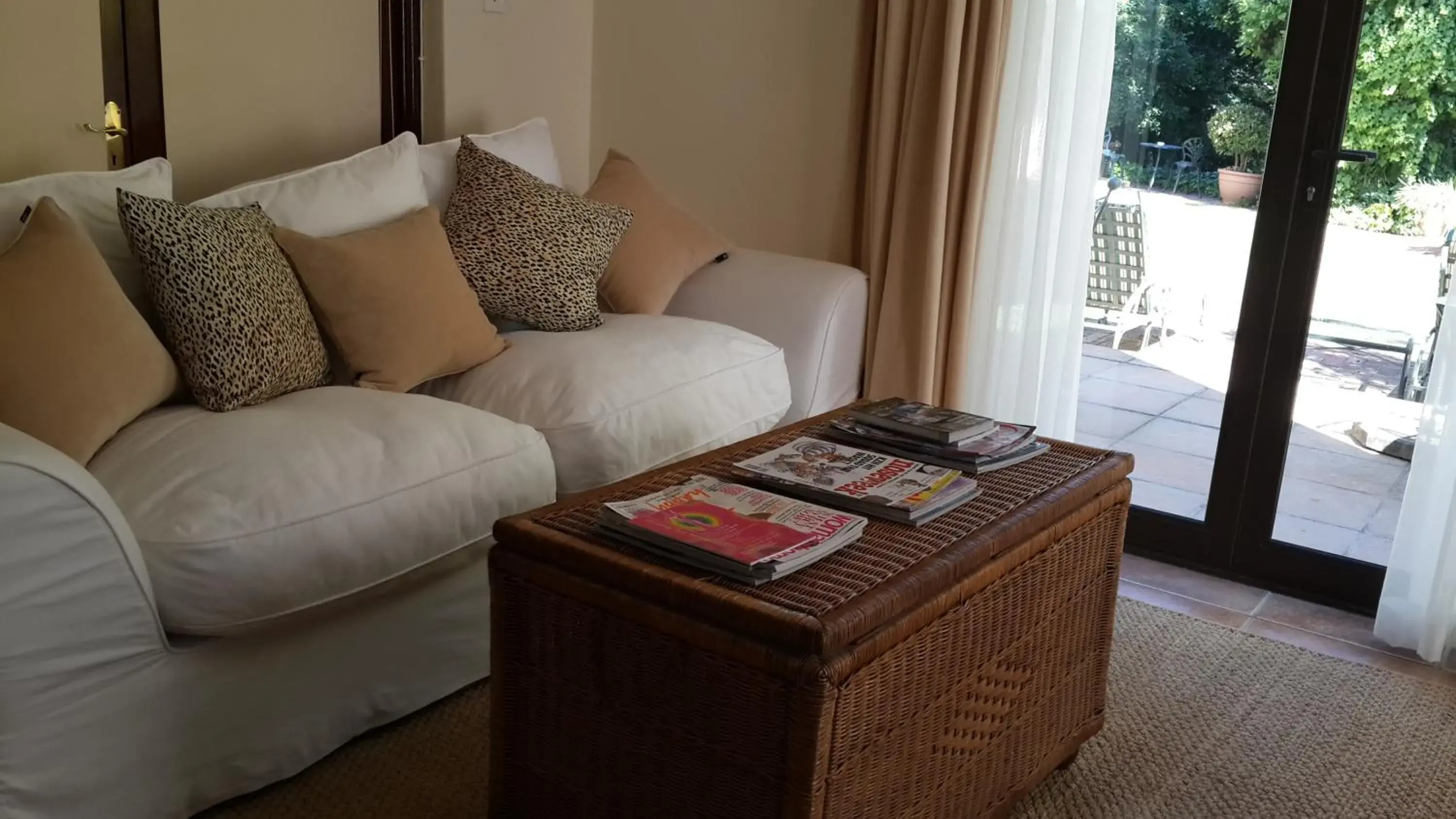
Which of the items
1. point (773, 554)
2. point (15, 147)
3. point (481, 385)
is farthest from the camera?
point (15, 147)

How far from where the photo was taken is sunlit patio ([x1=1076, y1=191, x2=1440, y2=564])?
116 inches

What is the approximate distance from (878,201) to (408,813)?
2094 mm

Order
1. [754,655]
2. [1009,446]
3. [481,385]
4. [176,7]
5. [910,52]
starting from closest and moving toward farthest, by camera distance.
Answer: [754,655], [1009,446], [481,385], [176,7], [910,52]

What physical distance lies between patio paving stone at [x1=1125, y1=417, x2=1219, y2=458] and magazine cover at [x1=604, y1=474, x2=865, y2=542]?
1.75 metres

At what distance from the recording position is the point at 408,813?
1.97m

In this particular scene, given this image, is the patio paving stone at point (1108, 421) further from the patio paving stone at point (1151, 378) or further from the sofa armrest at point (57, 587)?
the sofa armrest at point (57, 587)

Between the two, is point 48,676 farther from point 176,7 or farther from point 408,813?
point 176,7

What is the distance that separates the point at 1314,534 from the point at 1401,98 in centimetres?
105

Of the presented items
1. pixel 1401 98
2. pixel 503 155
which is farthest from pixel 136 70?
pixel 1401 98

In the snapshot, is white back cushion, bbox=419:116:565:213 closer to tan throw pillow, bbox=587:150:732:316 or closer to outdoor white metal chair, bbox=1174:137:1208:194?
tan throw pillow, bbox=587:150:732:316

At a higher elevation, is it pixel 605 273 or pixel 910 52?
pixel 910 52

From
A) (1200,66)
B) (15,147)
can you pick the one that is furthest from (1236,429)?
(15,147)

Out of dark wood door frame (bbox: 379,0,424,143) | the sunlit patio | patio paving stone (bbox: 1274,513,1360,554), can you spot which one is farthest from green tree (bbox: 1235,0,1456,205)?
dark wood door frame (bbox: 379,0,424,143)

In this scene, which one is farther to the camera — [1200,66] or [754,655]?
[1200,66]
